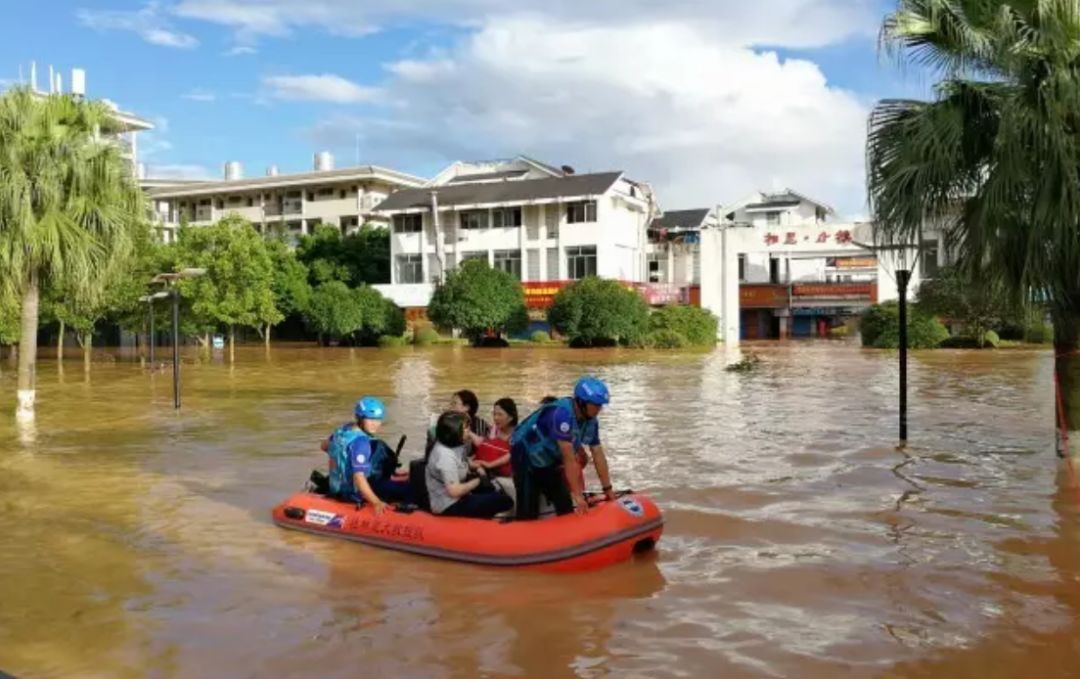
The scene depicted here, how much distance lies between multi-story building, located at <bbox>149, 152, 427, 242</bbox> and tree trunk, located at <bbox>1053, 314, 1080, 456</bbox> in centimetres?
6125

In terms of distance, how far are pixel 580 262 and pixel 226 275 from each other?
20.6 metres

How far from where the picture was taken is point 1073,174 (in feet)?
29.8

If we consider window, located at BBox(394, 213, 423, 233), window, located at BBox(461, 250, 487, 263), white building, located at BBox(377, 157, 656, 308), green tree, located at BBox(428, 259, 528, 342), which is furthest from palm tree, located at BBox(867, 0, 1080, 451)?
window, located at BBox(394, 213, 423, 233)

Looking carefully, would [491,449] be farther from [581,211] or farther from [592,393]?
[581,211]

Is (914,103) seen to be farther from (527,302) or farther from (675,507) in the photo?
(527,302)

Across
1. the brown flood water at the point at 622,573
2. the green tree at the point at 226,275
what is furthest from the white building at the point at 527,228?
the brown flood water at the point at 622,573

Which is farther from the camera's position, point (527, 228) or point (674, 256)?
point (674, 256)

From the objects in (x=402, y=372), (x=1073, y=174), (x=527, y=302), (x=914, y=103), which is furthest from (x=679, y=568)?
(x=527, y=302)

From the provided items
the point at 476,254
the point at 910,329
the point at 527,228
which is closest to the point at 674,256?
the point at 527,228

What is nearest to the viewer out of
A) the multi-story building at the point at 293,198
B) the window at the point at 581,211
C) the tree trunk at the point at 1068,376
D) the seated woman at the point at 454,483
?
the seated woman at the point at 454,483

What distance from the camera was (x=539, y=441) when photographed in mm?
8164

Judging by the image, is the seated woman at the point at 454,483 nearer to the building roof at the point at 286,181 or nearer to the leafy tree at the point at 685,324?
→ the leafy tree at the point at 685,324

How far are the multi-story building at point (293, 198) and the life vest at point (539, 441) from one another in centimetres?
6287

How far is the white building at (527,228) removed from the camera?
56.7 metres
